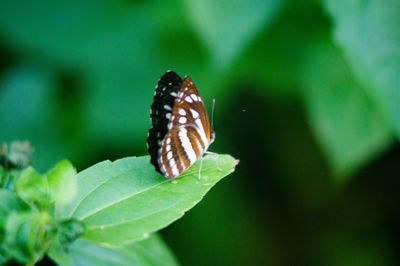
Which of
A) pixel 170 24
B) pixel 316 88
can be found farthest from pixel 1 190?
pixel 170 24

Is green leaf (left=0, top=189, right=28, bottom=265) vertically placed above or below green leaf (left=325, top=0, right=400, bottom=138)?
below

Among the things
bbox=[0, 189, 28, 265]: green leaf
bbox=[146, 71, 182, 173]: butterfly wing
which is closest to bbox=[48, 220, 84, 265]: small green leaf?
bbox=[0, 189, 28, 265]: green leaf

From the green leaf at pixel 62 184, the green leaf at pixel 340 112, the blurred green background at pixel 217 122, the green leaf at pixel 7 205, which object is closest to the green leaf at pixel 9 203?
the green leaf at pixel 7 205

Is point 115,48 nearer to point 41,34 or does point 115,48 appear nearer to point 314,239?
point 41,34

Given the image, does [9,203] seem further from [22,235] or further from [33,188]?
[22,235]

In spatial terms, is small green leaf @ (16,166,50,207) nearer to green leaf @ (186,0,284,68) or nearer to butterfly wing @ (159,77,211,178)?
butterfly wing @ (159,77,211,178)

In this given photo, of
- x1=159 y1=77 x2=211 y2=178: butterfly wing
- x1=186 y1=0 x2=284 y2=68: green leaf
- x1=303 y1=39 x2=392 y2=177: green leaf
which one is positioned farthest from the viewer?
x1=303 y1=39 x2=392 y2=177: green leaf
